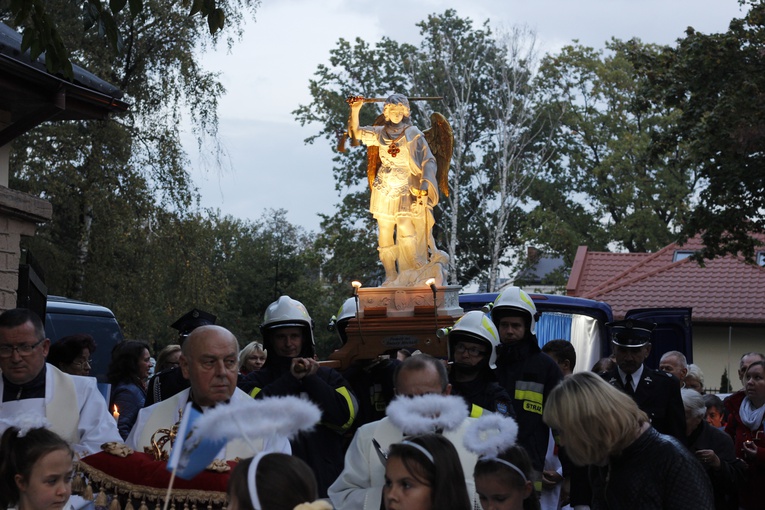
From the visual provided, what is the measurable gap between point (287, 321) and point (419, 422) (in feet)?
8.44

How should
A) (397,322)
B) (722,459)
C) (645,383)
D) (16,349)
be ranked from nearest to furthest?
1. (16,349)
2. (645,383)
3. (722,459)
4. (397,322)

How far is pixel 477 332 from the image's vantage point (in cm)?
710

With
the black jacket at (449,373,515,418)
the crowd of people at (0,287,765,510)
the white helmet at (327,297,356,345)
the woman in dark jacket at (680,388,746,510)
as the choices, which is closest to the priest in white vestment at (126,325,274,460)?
the crowd of people at (0,287,765,510)

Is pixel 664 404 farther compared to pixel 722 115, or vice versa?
pixel 722 115

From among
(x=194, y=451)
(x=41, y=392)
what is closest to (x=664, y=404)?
(x=41, y=392)

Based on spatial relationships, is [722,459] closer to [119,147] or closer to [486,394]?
[486,394]

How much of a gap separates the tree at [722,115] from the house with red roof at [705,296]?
1199 cm

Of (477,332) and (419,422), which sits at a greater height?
(477,332)

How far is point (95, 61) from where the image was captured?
2139cm

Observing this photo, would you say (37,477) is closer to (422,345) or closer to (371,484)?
(371,484)

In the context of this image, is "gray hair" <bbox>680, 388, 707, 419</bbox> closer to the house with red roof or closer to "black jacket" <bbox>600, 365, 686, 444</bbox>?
"black jacket" <bbox>600, 365, 686, 444</bbox>

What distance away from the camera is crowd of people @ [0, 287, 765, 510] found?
14.7 feet

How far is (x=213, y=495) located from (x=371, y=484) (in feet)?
2.99

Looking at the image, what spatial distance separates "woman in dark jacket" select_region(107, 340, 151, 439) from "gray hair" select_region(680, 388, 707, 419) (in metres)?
4.11
